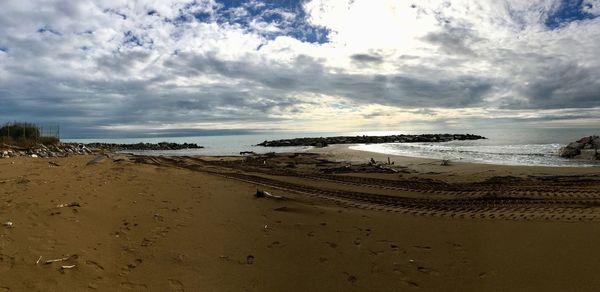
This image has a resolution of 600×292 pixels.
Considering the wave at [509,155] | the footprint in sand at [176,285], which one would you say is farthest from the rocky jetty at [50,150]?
the wave at [509,155]

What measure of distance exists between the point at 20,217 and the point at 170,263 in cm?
312

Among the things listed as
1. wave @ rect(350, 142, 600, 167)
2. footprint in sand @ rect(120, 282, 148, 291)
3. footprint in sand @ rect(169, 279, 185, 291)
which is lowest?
footprint in sand @ rect(169, 279, 185, 291)

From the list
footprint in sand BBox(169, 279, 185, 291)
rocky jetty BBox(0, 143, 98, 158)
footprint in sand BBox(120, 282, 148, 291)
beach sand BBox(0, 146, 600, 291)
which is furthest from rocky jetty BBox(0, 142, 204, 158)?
footprint in sand BBox(169, 279, 185, 291)

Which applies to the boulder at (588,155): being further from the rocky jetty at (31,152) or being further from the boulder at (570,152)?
the rocky jetty at (31,152)

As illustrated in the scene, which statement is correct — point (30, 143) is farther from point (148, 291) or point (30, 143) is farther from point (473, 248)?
point (473, 248)

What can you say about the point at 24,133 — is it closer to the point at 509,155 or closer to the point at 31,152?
the point at 31,152

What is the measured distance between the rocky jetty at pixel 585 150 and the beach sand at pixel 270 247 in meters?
18.7

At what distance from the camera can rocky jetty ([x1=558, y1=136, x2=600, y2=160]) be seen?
2187 cm

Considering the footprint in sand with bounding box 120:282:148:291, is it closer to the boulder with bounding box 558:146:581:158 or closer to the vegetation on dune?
the boulder with bounding box 558:146:581:158

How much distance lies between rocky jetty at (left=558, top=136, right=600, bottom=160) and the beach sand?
Result: 18712 mm

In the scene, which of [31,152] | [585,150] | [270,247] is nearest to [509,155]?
[585,150]

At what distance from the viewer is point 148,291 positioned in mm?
4105

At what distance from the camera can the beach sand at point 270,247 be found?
4406 millimetres

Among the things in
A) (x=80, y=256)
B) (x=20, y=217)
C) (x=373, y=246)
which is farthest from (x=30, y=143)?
(x=373, y=246)
